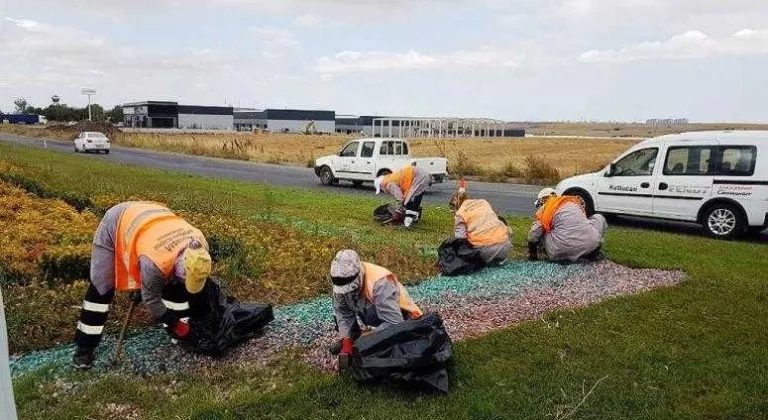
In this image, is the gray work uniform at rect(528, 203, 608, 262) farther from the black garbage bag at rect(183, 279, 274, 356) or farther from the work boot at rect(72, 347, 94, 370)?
the work boot at rect(72, 347, 94, 370)

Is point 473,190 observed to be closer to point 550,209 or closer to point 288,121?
point 550,209

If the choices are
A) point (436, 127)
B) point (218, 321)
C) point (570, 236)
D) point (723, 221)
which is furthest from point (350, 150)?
point (436, 127)

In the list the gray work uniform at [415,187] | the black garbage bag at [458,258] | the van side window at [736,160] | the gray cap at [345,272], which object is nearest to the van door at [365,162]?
the gray work uniform at [415,187]

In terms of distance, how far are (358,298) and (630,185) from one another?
10493 mm

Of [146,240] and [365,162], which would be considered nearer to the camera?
[146,240]

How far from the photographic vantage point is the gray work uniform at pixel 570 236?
8.96 meters

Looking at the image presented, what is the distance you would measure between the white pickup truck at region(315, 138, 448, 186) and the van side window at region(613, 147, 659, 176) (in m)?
8.27

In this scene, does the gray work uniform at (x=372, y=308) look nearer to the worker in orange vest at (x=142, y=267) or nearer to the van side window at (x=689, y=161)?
the worker in orange vest at (x=142, y=267)

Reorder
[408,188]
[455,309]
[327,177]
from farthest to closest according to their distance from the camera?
[327,177] → [408,188] → [455,309]

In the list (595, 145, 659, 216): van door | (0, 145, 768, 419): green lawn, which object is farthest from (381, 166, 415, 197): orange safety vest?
(0, 145, 768, 419): green lawn

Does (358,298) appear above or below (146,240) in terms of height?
below

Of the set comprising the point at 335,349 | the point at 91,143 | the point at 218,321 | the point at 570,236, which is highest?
the point at 570,236

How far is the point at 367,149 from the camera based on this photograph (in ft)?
76.1

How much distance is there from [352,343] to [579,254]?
4984 mm
